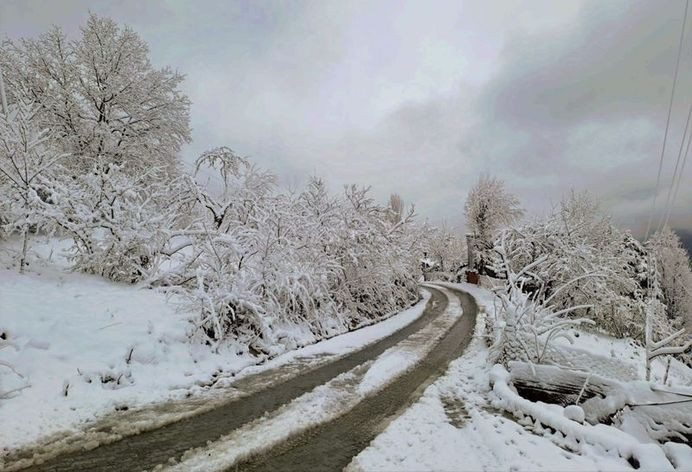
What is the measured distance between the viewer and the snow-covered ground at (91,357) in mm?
4953

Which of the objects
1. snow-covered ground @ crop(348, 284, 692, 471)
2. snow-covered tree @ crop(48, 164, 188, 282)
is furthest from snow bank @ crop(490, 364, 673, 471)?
snow-covered tree @ crop(48, 164, 188, 282)

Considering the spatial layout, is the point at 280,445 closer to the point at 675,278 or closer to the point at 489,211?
the point at 489,211

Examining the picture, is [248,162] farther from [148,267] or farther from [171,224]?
[148,267]

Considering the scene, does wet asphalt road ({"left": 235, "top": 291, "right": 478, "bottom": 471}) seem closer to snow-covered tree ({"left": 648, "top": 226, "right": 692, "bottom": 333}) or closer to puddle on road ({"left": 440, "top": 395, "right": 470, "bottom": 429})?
puddle on road ({"left": 440, "top": 395, "right": 470, "bottom": 429})

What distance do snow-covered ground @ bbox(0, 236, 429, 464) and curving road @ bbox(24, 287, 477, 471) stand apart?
44 cm

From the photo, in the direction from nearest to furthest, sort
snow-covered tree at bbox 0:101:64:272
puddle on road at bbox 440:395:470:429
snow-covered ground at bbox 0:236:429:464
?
snow-covered ground at bbox 0:236:429:464 < puddle on road at bbox 440:395:470:429 < snow-covered tree at bbox 0:101:64:272

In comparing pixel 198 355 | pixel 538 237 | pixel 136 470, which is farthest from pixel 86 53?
pixel 538 237

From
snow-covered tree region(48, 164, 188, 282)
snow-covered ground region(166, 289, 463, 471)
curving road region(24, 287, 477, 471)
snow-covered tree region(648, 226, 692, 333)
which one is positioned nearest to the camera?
curving road region(24, 287, 477, 471)

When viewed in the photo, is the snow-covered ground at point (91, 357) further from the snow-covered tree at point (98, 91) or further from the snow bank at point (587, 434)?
the snow-covered tree at point (98, 91)

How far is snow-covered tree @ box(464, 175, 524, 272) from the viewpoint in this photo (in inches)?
1419

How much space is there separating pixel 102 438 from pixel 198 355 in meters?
3.35

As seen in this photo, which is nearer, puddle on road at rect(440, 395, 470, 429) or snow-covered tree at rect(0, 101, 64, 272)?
puddle on road at rect(440, 395, 470, 429)

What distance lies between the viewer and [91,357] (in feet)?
20.6

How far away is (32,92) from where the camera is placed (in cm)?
1452
